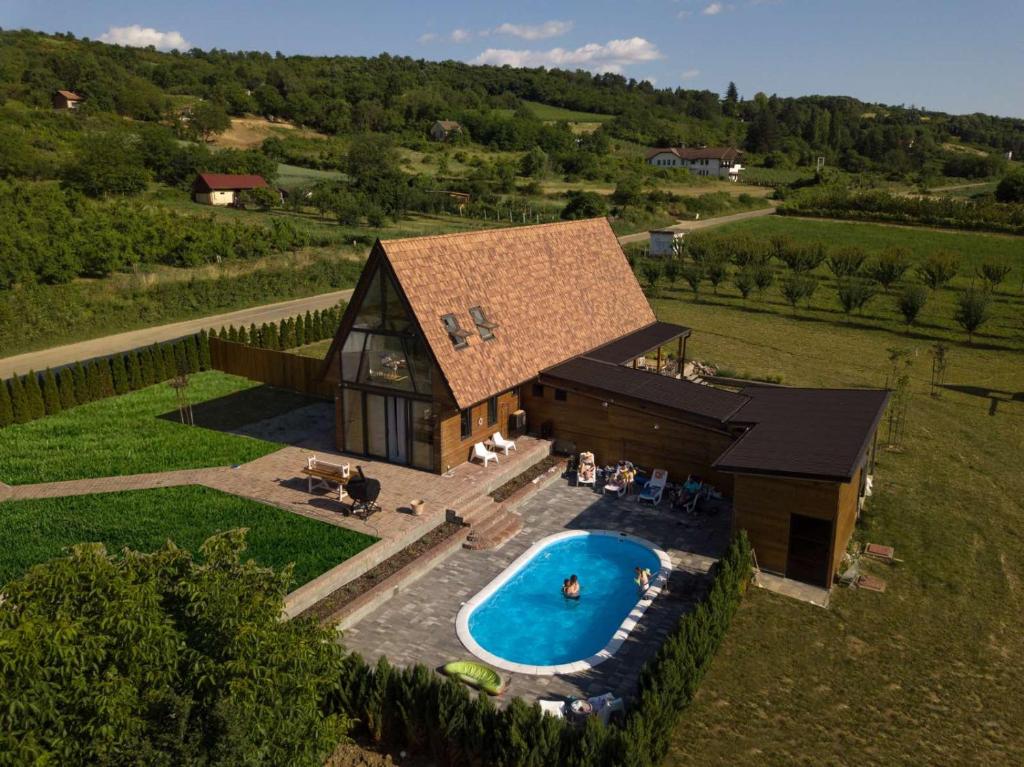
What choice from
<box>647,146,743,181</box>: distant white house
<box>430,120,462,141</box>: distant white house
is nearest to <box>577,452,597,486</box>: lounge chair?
<box>647,146,743,181</box>: distant white house

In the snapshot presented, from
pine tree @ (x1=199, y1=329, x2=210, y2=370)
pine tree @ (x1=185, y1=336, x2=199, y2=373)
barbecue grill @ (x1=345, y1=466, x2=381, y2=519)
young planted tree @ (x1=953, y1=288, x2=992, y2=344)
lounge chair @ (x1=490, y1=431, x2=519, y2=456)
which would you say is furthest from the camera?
young planted tree @ (x1=953, y1=288, x2=992, y2=344)

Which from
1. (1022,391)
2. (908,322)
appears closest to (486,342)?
(1022,391)

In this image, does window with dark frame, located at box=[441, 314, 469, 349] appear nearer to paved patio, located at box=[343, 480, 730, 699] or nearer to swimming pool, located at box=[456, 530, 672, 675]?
paved patio, located at box=[343, 480, 730, 699]

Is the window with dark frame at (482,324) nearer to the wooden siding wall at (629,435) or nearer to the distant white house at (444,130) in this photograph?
the wooden siding wall at (629,435)

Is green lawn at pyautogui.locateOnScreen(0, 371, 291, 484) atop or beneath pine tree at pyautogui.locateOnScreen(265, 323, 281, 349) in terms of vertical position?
beneath

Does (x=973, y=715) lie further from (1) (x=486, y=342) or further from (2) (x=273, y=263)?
(2) (x=273, y=263)

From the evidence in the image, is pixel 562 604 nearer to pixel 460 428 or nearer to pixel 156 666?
pixel 460 428
